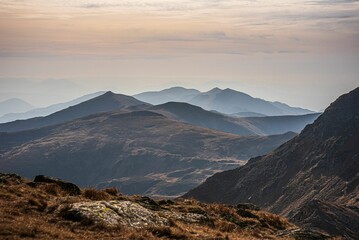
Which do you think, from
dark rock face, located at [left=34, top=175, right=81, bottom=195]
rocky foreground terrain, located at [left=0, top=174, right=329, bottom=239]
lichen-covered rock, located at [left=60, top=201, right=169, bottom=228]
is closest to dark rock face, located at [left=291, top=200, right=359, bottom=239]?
rocky foreground terrain, located at [left=0, top=174, right=329, bottom=239]

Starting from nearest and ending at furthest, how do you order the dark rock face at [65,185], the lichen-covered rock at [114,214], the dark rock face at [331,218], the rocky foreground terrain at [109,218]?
the rocky foreground terrain at [109,218], the lichen-covered rock at [114,214], the dark rock face at [65,185], the dark rock face at [331,218]

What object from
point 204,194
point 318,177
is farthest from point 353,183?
point 204,194

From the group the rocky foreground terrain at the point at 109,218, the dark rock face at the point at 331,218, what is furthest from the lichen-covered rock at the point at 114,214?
the dark rock face at the point at 331,218

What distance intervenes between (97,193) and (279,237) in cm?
1119

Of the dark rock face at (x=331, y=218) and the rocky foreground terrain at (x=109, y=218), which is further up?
the rocky foreground terrain at (x=109, y=218)

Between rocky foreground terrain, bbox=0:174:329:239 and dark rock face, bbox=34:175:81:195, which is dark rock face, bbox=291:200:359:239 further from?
dark rock face, bbox=34:175:81:195

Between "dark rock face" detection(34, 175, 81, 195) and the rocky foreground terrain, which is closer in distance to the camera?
the rocky foreground terrain

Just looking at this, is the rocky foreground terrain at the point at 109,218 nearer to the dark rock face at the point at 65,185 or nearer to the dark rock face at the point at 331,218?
the dark rock face at the point at 65,185

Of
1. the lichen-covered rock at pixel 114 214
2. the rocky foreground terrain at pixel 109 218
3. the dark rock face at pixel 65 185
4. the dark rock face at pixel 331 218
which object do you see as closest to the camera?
the rocky foreground terrain at pixel 109 218

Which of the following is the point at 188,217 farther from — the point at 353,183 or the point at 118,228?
the point at 353,183

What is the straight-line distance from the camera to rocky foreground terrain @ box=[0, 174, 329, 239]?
1869 centimetres

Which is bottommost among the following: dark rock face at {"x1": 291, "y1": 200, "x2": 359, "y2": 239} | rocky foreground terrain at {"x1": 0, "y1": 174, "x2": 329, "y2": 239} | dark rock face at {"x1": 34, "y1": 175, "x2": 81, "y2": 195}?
dark rock face at {"x1": 291, "y1": 200, "x2": 359, "y2": 239}

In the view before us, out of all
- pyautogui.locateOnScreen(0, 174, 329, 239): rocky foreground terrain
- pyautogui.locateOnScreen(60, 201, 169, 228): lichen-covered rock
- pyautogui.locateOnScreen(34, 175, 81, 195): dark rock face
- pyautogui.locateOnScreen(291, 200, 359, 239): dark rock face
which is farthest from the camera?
pyautogui.locateOnScreen(291, 200, 359, 239): dark rock face

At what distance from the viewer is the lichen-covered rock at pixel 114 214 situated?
20.3 metres
